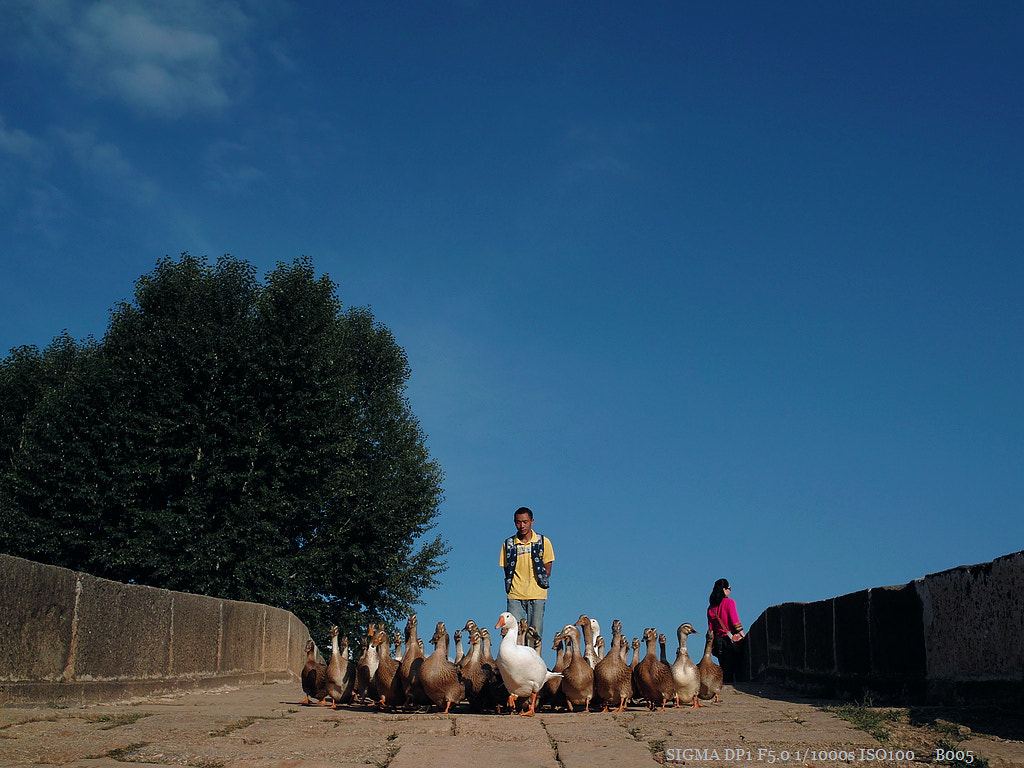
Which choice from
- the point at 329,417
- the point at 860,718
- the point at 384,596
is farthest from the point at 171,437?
the point at 860,718

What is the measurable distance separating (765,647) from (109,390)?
1613 cm

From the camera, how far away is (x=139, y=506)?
21031 millimetres

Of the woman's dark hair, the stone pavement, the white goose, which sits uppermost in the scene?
the woman's dark hair

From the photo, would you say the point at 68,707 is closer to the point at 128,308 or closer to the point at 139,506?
the point at 139,506

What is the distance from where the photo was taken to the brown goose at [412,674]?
7.97 metres

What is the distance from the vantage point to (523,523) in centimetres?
955

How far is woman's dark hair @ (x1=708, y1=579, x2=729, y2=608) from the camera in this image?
12750 millimetres

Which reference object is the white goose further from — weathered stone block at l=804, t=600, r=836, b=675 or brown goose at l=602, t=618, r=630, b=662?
weathered stone block at l=804, t=600, r=836, b=675

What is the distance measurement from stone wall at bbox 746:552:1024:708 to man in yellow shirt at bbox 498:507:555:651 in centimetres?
314

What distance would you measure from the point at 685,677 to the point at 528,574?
1987mm

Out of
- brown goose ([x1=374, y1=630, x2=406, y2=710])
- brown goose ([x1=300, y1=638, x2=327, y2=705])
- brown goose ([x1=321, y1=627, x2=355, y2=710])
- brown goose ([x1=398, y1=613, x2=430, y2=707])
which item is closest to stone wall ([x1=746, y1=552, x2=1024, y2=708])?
brown goose ([x1=398, y1=613, x2=430, y2=707])

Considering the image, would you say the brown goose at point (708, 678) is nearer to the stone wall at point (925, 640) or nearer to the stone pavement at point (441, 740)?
the stone pavement at point (441, 740)

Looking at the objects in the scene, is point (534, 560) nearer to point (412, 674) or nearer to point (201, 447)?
point (412, 674)

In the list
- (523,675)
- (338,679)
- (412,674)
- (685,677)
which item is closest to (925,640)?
(685,677)
